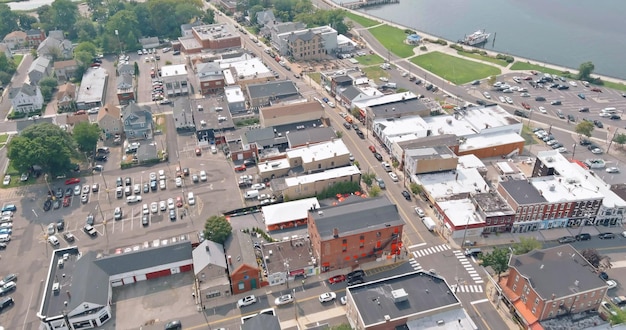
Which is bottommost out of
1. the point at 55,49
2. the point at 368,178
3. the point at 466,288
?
the point at 466,288

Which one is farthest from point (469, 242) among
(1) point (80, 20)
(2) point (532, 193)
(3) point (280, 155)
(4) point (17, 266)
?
(1) point (80, 20)

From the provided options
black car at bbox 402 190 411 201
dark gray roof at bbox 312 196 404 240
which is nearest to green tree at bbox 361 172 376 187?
black car at bbox 402 190 411 201

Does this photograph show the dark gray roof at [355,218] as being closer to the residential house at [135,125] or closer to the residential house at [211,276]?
the residential house at [211,276]

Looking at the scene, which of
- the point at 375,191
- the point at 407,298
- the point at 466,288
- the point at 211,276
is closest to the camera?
the point at 407,298

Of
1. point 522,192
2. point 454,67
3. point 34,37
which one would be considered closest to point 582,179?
point 522,192

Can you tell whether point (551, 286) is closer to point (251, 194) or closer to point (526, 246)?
point (526, 246)

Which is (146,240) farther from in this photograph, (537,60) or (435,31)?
(435,31)
